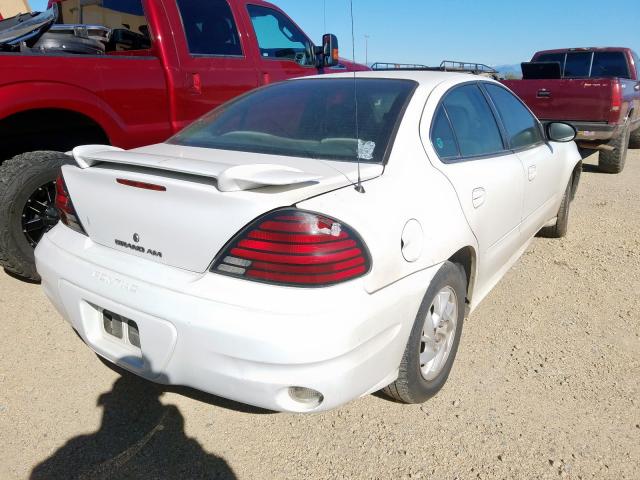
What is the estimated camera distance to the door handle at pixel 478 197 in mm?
2568

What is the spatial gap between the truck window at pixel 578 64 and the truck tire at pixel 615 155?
2.09 m

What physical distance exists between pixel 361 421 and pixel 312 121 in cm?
145

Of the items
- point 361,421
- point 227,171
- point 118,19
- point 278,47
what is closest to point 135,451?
point 361,421

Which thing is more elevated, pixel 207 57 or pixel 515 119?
pixel 207 57

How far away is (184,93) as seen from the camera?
4266 mm

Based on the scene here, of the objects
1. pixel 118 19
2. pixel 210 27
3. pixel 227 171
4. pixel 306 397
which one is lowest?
→ pixel 306 397

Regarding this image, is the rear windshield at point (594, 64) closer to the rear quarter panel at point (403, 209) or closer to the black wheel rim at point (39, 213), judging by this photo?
the rear quarter panel at point (403, 209)

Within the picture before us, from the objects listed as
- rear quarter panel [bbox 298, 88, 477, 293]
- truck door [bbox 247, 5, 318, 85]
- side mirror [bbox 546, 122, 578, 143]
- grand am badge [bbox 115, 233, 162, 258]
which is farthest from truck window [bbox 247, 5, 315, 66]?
grand am badge [bbox 115, 233, 162, 258]

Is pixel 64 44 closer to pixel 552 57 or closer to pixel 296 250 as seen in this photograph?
pixel 296 250

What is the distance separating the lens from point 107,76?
12.2 feet

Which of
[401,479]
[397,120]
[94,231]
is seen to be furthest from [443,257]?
[94,231]

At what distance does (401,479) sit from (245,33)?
4141 mm

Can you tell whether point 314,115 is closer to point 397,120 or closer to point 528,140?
point 397,120

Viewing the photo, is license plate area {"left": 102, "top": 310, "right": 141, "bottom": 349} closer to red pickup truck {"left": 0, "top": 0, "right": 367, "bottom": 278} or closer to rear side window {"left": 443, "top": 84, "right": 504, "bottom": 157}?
red pickup truck {"left": 0, "top": 0, "right": 367, "bottom": 278}
